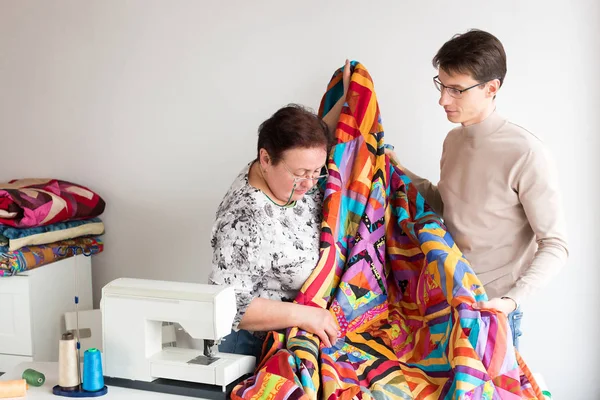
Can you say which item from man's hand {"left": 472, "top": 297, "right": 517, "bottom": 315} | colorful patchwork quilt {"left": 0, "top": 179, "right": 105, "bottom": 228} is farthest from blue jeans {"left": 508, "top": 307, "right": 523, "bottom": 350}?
colorful patchwork quilt {"left": 0, "top": 179, "right": 105, "bottom": 228}

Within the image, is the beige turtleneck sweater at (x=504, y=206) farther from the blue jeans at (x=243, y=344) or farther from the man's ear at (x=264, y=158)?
the blue jeans at (x=243, y=344)

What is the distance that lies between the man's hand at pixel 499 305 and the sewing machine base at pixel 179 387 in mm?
669

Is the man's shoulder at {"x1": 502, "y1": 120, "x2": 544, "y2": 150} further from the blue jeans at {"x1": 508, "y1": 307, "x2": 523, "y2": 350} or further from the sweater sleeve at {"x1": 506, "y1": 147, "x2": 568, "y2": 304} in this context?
the blue jeans at {"x1": 508, "y1": 307, "x2": 523, "y2": 350}

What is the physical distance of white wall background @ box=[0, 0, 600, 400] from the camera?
2.62 metres

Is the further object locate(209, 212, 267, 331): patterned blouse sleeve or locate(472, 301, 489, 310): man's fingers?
locate(209, 212, 267, 331): patterned blouse sleeve

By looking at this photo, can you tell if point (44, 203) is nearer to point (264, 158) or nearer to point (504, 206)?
point (264, 158)

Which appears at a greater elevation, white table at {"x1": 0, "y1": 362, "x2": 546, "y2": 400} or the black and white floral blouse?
the black and white floral blouse

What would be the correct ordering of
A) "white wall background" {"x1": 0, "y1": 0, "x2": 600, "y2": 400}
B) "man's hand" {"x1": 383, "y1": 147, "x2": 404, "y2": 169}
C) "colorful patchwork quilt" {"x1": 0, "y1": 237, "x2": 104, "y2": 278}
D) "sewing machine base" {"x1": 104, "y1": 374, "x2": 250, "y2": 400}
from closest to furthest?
"sewing machine base" {"x1": 104, "y1": 374, "x2": 250, "y2": 400}, "man's hand" {"x1": 383, "y1": 147, "x2": 404, "y2": 169}, "white wall background" {"x1": 0, "y1": 0, "x2": 600, "y2": 400}, "colorful patchwork quilt" {"x1": 0, "y1": 237, "x2": 104, "y2": 278}

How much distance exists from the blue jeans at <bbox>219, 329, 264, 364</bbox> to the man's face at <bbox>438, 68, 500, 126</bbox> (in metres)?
0.92

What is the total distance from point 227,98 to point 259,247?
3.53 ft

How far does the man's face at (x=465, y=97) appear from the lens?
6.81ft

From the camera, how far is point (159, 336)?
1906mm

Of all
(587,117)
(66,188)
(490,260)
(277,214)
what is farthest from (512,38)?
(66,188)

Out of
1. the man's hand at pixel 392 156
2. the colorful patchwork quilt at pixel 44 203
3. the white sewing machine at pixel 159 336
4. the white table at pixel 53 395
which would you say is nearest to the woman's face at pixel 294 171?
the man's hand at pixel 392 156
